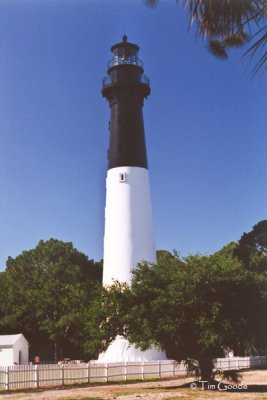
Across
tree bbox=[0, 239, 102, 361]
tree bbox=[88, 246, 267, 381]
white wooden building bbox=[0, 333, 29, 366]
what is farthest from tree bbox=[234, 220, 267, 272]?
tree bbox=[88, 246, 267, 381]

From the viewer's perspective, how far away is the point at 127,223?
34.6 meters

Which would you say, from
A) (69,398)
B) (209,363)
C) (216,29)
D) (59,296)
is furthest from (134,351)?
(216,29)

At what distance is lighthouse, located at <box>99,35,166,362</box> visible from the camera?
3400cm

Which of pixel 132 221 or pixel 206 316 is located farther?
pixel 132 221

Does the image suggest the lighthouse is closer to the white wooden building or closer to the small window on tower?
the small window on tower

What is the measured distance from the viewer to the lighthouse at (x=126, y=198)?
3400 centimetres

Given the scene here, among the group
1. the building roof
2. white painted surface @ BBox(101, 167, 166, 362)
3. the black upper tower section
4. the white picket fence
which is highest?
the black upper tower section

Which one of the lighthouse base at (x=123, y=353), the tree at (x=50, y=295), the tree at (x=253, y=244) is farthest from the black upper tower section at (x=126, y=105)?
the tree at (x=253, y=244)

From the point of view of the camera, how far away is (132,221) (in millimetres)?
34656

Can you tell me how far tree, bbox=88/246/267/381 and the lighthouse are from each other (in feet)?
33.0

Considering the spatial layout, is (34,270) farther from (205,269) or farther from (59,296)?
(205,269)

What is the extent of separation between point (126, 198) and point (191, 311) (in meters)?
13.8

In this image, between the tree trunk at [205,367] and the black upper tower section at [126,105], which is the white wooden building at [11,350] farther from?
the tree trunk at [205,367]

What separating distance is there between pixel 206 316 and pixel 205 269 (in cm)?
191
